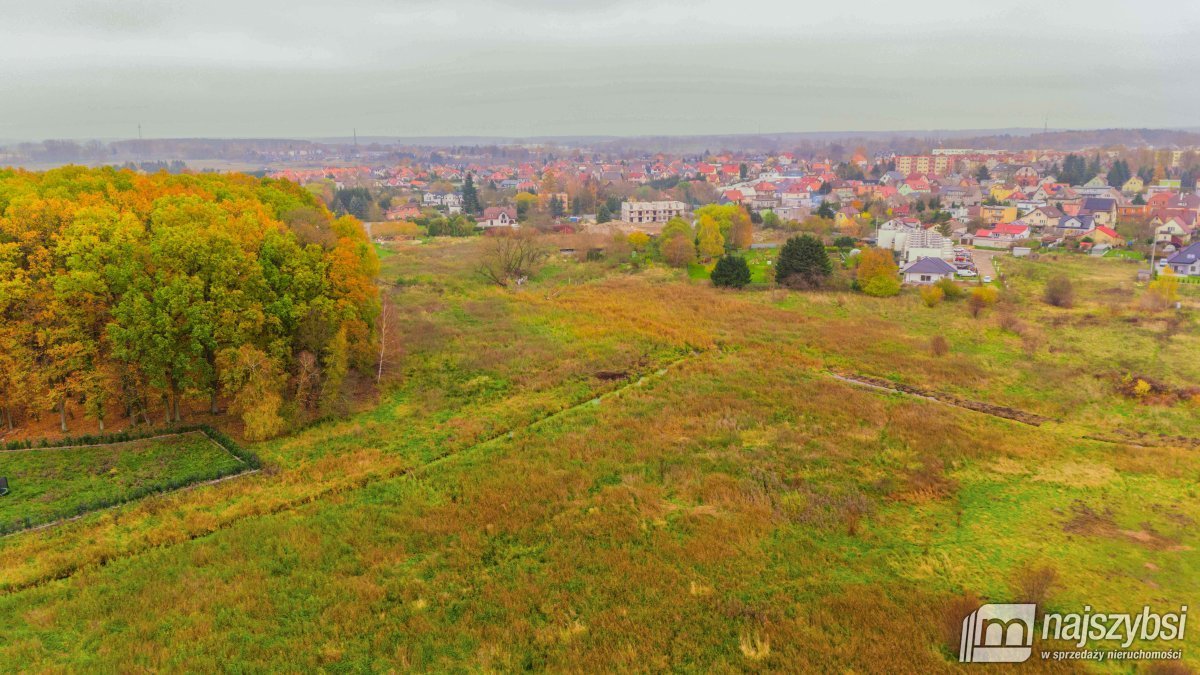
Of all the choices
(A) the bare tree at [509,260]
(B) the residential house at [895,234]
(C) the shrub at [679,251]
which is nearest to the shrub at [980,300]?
(B) the residential house at [895,234]

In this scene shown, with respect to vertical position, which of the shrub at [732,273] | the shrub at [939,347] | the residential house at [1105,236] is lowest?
the shrub at [939,347]

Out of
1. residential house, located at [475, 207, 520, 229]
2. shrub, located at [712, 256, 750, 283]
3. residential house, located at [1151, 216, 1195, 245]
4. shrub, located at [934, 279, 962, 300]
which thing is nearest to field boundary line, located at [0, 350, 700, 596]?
shrub, located at [712, 256, 750, 283]

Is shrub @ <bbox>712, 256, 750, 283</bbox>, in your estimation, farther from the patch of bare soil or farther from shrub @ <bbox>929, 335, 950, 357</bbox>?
the patch of bare soil

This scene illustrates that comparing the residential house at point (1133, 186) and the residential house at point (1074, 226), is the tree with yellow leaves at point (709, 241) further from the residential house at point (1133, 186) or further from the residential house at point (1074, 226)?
the residential house at point (1133, 186)

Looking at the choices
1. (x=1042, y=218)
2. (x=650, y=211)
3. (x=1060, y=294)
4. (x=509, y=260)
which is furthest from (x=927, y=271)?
(x=650, y=211)

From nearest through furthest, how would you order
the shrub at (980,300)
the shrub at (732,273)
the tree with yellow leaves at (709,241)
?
the shrub at (980,300) → the shrub at (732,273) → the tree with yellow leaves at (709,241)

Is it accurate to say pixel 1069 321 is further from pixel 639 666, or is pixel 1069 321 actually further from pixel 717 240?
pixel 639 666

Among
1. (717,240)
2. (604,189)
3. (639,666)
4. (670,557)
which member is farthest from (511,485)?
(604,189)

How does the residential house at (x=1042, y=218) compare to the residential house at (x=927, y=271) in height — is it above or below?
above
